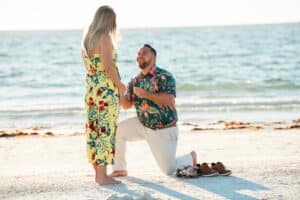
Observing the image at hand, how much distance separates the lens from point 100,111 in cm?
642

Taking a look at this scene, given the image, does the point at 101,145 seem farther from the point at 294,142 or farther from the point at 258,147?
the point at 294,142

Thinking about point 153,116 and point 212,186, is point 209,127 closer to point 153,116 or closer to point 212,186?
point 153,116

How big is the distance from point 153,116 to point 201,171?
73 cm

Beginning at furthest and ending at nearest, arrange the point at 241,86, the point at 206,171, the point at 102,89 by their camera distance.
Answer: the point at 241,86 < the point at 206,171 < the point at 102,89

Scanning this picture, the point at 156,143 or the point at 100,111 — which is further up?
the point at 100,111

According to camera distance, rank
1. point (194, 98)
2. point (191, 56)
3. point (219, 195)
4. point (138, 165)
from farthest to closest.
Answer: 1. point (191, 56)
2. point (194, 98)
3. point (138, 165)
4. point (219, 195)

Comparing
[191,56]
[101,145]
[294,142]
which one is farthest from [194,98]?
[191,56]

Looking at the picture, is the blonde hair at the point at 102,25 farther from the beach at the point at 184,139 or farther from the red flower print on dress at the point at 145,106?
the red flower print on dress at the point at 145,106

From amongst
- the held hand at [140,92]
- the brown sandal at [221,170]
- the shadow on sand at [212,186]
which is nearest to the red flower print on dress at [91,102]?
the held hand at [140,92]

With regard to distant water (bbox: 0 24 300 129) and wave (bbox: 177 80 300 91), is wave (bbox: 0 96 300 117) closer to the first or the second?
distant water (bbox: 0 24 300 129)

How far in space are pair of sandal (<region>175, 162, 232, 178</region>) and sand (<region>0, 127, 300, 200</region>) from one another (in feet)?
0.24

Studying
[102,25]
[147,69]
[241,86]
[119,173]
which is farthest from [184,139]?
[241,86]

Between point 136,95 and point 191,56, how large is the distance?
37.4 m

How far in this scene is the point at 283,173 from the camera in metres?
6.77
